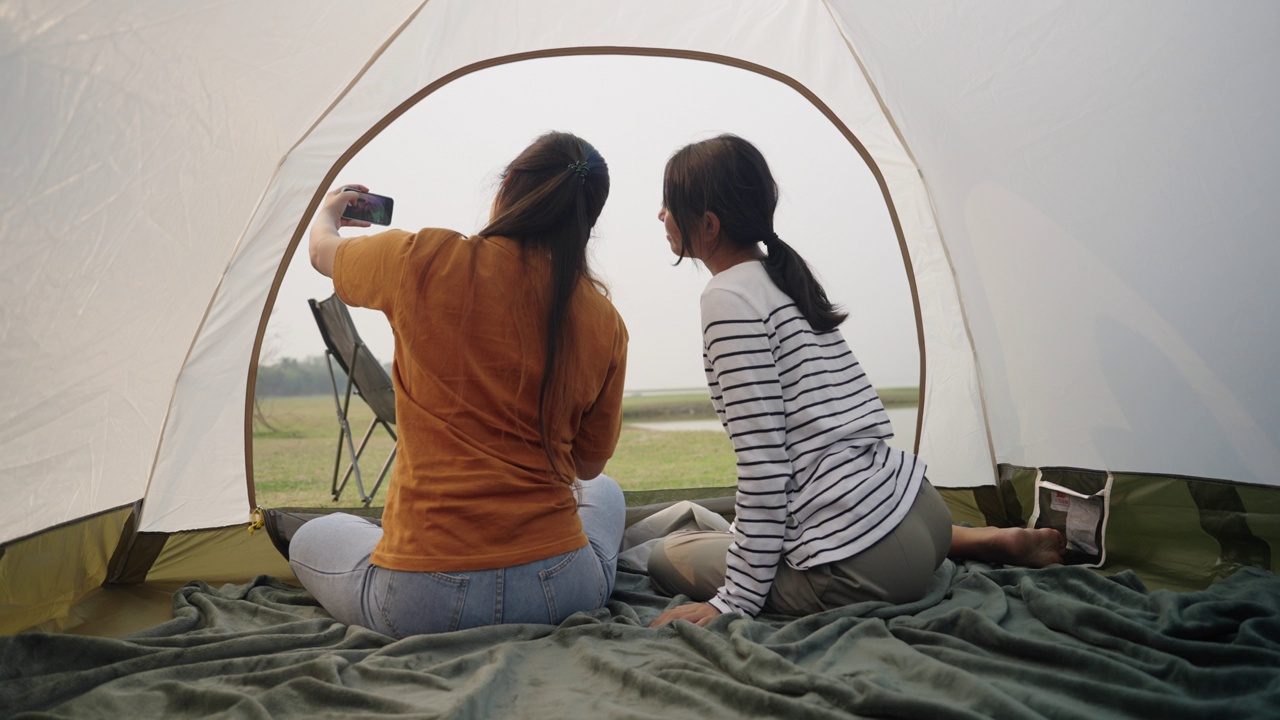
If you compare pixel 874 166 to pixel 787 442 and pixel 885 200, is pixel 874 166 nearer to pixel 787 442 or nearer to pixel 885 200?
pixel 885 200

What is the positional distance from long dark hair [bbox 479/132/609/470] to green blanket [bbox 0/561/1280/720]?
1.26 ft

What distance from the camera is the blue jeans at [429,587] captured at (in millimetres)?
1627

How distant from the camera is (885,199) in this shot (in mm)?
2910

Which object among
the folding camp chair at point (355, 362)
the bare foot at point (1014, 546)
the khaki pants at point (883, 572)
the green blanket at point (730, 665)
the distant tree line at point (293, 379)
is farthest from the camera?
the distant tree line at point (293, 379)

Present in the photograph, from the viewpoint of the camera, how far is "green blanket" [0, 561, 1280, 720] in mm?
1294

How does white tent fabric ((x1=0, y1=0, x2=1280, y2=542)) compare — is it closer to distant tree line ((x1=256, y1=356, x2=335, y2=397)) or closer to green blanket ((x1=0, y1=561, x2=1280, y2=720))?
green blanket ((x1=0, y1=561, x2=1280, y2=720))

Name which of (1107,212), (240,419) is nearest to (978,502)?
(1107,212)

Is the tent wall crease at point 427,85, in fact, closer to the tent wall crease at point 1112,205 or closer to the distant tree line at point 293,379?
the tent wall crease at point 1112,205

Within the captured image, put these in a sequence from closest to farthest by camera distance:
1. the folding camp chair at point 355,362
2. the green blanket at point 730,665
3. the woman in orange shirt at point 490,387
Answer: the green blanket at point 730,665
the woman in orange shirt at point 490,387
the folding camp chair at point 355,362

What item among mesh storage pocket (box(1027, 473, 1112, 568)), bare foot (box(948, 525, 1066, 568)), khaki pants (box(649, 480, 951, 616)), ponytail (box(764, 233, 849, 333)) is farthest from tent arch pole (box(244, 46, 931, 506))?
ponytail (box(764, 233, 849, 333))

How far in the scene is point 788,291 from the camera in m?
1.71

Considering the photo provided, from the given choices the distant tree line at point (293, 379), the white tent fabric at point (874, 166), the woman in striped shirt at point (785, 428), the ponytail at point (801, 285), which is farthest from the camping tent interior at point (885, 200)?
the distant tree line at point (293, 379)

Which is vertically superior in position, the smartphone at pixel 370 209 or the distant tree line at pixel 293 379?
the smartphone at pixel 370 209

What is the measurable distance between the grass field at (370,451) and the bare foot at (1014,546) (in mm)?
1372
